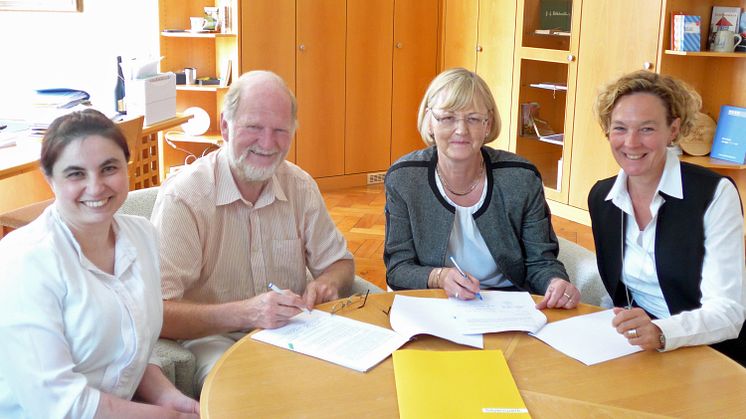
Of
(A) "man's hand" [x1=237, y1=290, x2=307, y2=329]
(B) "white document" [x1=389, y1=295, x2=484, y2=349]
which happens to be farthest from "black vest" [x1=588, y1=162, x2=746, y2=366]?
(A) "man's hand" [x1=237, y1=290, x2=307, y2=329]

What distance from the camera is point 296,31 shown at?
5.59m

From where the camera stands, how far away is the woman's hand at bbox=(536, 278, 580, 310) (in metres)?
1.94

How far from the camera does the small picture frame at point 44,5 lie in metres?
5.66

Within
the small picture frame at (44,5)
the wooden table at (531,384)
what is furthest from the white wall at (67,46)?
the wooden table at (531,384)

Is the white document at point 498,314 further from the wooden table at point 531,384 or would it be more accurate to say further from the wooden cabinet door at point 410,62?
the wooden cabinet door at point 410,62

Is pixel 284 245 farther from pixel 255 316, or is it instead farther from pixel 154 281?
pixel 154 281

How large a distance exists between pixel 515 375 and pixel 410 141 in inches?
191

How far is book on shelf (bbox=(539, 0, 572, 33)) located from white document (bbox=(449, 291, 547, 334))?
11.6ft

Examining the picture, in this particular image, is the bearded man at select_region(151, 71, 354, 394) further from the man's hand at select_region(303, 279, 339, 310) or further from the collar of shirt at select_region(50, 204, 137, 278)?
the collar of shirt at select_region(50, 204, 137, 278)

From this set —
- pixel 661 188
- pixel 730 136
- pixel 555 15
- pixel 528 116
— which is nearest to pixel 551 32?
pixel 555 15

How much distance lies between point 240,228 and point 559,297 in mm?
855

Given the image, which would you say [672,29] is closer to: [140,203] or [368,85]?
[368,85]

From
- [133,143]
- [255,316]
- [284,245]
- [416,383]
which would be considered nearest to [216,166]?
[284,245]

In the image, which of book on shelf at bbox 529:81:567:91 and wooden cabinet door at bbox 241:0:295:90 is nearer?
book on shelf at bbox 529:81:567:91
